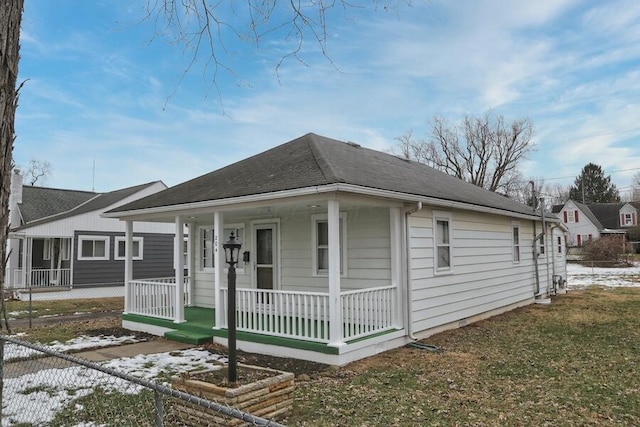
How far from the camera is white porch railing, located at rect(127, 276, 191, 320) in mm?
9898

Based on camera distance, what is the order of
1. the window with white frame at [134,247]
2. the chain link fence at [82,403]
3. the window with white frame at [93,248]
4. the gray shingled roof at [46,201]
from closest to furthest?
the chain link fence at [82,403]
the window with white frame at [93,248]
the window with white frame at [134,247]
the gray shingled roof at [46,201]

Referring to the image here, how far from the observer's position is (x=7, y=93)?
7.91 ft

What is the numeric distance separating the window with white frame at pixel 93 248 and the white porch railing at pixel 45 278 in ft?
2.98

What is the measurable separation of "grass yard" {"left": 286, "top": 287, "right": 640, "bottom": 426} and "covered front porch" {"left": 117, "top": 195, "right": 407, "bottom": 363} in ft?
2.21

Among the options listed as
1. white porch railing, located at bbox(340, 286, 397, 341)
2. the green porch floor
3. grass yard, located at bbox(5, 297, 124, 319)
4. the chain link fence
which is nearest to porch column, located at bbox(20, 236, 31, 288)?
grass yard, located at bbox(5, 297, 124, 319)

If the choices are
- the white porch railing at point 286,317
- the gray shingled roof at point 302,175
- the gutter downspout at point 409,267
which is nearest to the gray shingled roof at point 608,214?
the gray shingled roof at point 302,175

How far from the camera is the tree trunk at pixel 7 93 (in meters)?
2.36

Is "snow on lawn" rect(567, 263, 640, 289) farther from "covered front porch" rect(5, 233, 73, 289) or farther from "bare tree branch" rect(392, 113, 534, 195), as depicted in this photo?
"covered front porch" rect(5, 233, 73, 289)

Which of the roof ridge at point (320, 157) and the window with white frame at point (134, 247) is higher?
the roof ridge at point (320, 157)

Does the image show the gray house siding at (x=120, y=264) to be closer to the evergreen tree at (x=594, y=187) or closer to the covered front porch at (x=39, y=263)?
the covered front porch at (x=39, y=263)

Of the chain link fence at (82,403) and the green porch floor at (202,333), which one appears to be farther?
the green porch floor at (202,333)

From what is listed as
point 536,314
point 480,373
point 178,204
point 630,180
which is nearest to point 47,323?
point 178,204

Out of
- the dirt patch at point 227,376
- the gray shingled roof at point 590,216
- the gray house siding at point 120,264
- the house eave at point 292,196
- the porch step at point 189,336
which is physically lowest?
the porch step at point 189,336

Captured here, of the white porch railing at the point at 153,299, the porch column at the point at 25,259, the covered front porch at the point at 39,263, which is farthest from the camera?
A: the covered front porch at the point at 39,263
